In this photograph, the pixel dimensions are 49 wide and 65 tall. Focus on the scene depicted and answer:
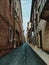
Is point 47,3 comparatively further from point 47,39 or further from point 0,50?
point 47,39

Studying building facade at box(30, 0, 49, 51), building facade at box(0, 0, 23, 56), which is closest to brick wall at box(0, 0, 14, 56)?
building facade at box(0, 0, 23, 56)

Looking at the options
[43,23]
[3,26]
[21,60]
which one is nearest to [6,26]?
[3,26]

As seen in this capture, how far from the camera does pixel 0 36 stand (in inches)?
428

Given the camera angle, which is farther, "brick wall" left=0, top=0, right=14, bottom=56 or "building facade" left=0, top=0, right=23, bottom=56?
"building facade" left=0, top=0, right=23, bottom=56

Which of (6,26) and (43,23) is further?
(43,23)

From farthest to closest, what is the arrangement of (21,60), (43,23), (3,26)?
(43,23) → (3,26) → (21,60)

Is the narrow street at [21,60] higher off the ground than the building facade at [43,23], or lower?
lower

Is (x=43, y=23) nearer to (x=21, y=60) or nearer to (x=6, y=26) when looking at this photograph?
(x=6, y=26)

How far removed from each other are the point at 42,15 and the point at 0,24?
554 centimetres

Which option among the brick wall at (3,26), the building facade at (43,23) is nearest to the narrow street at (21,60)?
the brick wall at (3,26)

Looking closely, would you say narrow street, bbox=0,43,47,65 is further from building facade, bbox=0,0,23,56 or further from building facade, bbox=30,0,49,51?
building facade, bbox=30,0,49,51

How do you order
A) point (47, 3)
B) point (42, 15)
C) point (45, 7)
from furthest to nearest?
point (42, 15)
point (45, 7)
point (47, 3)

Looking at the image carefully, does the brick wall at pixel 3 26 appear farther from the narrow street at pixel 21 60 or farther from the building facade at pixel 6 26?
the narrow street at pixel 21 60

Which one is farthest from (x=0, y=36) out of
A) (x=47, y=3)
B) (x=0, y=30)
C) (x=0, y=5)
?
(x=47, y=3)
